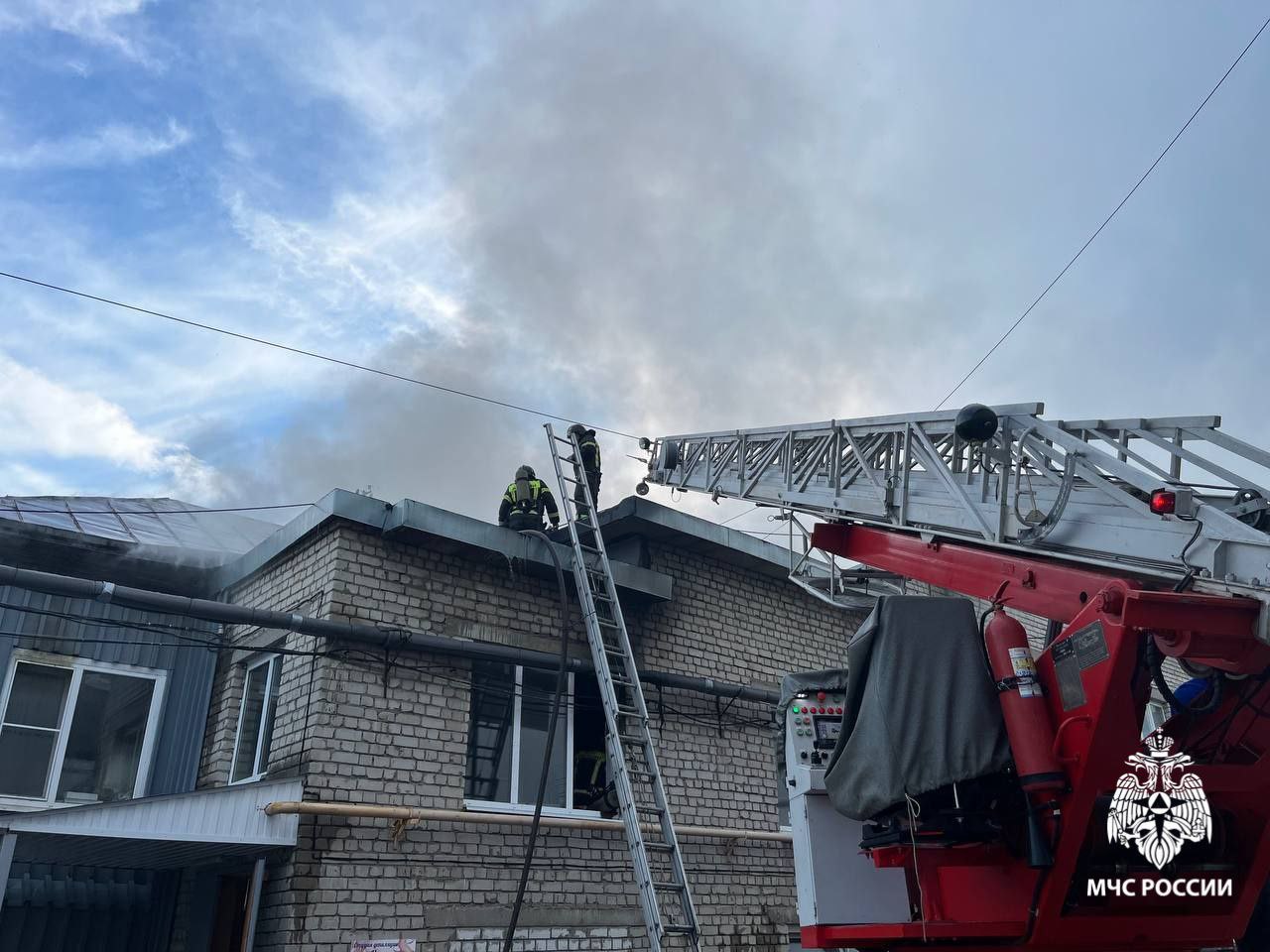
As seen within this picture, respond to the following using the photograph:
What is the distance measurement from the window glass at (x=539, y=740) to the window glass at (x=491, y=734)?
16 centimetres

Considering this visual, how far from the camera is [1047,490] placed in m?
5.37

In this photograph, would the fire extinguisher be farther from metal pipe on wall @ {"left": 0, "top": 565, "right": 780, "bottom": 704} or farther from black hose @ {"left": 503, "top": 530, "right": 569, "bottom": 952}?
metal pipe on wall @ {"left": 0, "top": 565, "right": 780, "bottom": 704}

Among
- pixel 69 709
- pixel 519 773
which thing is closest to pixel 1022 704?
pixel 519 773

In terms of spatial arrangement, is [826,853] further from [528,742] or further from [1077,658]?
[528,742]

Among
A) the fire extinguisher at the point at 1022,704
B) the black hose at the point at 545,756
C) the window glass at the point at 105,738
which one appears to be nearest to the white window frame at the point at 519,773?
the black hose at the point at 545,756

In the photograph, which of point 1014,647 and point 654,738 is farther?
point 654,738

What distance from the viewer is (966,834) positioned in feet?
15.0

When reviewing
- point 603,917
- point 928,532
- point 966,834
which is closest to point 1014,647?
point 966,834

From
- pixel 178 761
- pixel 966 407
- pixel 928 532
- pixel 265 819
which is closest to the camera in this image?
pixel 966 407

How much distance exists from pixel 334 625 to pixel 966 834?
5.13 m

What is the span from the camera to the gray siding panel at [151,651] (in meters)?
8.49

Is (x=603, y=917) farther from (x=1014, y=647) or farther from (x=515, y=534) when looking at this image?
(x=1014, y=647)

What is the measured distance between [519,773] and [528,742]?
12.8 inches

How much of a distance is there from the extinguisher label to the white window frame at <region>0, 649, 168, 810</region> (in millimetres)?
7703
